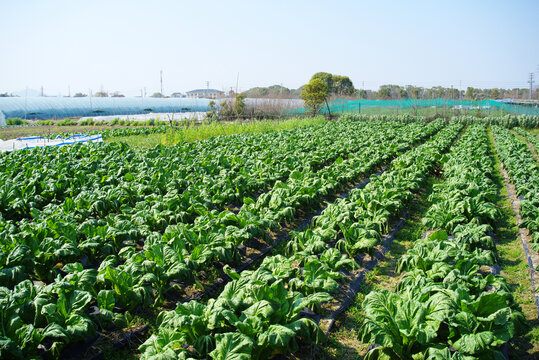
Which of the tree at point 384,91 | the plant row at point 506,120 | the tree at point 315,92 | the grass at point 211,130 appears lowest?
the grass at point 211,130

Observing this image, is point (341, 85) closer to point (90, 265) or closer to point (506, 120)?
point (506, 120)

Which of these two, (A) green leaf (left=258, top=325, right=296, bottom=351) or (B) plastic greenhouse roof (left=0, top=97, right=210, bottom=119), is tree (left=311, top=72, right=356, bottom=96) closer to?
(B) plastic greenhouse roof (left=0, top=97, right=210, bottom=119)

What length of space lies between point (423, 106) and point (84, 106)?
1306 inches

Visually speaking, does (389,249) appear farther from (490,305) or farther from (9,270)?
(9,270)

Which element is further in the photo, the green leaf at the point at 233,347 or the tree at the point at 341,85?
the tree at the point at 341,85

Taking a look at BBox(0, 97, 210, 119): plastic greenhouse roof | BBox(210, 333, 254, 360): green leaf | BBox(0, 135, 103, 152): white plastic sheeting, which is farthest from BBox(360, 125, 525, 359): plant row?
BBox(0, 97, 210, 119): plastic greenhouse roof

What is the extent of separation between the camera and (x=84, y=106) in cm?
3709

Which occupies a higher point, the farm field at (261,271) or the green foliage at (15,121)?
the green foliage at (15,121)

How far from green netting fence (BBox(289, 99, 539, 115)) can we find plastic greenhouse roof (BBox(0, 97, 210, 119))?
53.5 ft

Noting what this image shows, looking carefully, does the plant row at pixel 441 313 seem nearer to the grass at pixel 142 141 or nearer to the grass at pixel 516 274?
the grass at pixel 516 274

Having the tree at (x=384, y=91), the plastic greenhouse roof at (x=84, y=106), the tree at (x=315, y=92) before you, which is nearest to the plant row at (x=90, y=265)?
the tree at (x=315, y=92)

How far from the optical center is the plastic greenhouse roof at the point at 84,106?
109 ft

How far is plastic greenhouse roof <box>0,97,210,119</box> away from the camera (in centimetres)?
3322

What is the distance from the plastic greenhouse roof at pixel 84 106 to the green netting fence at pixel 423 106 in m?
16.3
